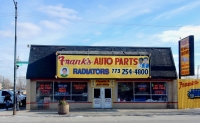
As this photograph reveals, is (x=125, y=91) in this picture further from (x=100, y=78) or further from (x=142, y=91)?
(x=100, y=78)

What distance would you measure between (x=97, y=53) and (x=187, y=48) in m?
8.35

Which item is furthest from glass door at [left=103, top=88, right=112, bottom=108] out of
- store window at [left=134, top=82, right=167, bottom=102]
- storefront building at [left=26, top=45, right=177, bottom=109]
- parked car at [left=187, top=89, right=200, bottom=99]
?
parked car at [left=187, top=89, right=200, bottom=99]

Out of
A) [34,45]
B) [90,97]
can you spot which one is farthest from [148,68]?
[34,45]

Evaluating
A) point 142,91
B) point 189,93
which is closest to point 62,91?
point 142,91

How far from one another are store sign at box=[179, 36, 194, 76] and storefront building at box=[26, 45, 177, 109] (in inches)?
37.6

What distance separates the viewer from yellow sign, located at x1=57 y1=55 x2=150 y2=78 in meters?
26.5

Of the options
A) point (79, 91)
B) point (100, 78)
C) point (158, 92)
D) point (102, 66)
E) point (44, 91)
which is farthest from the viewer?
point (158, 92)

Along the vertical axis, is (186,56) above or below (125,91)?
above

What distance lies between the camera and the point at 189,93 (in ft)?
92.9

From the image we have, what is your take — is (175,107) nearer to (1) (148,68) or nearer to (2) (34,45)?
(1) (148,68)

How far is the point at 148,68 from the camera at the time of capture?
89.2 ft

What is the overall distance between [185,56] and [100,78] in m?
8.27

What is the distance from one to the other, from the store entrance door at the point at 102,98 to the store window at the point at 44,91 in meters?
4.20

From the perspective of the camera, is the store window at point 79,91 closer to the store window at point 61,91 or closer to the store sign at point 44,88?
the store window at point 61,91
